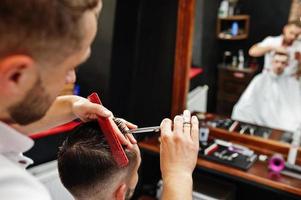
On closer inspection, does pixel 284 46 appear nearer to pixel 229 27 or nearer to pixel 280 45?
pixel 280 45

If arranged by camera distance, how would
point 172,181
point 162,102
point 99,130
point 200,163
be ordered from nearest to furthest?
point 172,181
point 99,130
point 200,163
point 162,102

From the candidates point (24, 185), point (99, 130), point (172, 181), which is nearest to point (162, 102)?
point (99, 130)

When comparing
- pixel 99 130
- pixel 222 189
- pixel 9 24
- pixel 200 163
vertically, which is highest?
pixel 9 24

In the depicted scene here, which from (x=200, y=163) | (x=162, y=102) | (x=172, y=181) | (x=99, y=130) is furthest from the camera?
(x=162, y=102)

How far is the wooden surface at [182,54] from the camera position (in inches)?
78.6

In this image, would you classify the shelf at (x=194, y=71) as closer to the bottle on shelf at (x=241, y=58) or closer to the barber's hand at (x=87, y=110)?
the bottle on shelf at (x=241, y=58)

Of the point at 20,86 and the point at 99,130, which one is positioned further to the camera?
the point at 99,130

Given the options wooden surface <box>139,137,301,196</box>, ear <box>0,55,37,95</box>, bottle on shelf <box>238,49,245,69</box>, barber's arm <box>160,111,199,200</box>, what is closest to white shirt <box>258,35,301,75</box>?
Answer: bottle on shelf <box>238,49,245,69</box>

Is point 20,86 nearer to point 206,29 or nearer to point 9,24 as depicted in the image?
point 9,24

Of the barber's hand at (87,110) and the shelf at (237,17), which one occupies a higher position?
the shelf at (237,17)

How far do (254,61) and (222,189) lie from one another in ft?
2.40

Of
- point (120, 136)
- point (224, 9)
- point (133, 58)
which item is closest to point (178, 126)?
point (120, 136)

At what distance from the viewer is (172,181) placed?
2.77ft

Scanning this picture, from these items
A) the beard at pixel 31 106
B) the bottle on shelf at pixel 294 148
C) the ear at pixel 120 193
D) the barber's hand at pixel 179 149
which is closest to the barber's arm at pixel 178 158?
the barber's hand at pixel 179 149
